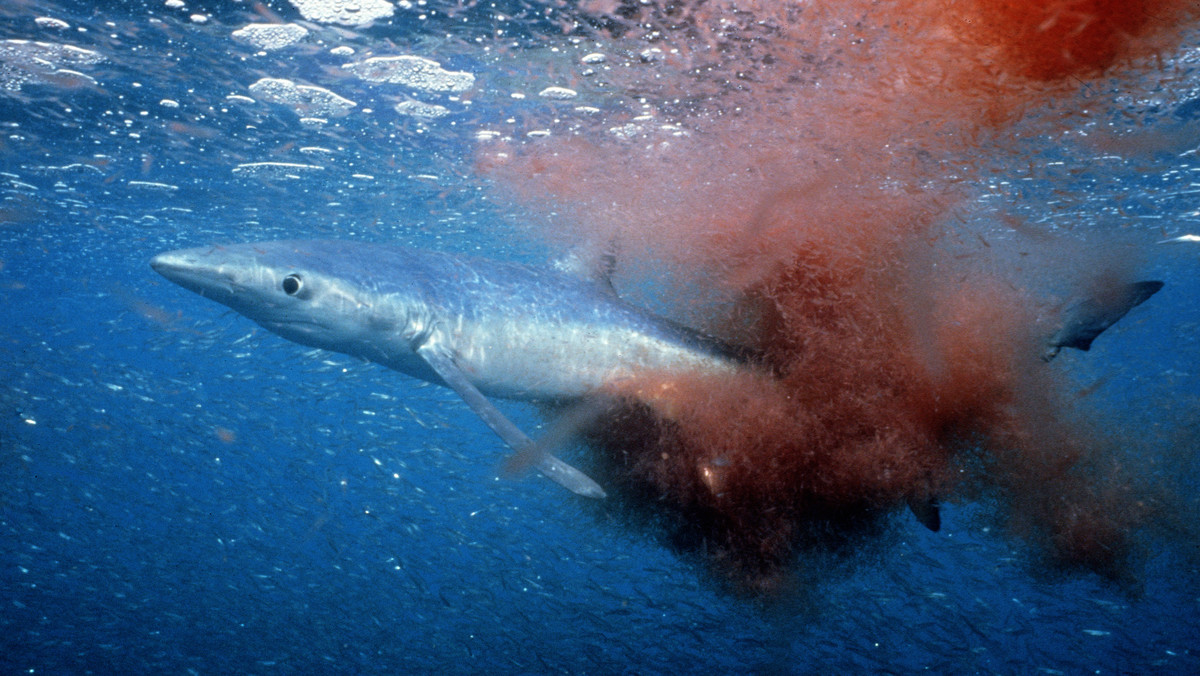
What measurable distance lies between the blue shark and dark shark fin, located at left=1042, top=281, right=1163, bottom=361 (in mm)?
2725

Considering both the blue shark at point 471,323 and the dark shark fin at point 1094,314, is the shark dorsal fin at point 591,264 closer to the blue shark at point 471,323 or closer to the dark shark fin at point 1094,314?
the blue shark at point 471,323

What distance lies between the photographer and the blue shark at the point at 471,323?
4.47 metres

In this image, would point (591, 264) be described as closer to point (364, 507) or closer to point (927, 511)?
point (927, 511)

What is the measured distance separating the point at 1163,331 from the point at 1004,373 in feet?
196

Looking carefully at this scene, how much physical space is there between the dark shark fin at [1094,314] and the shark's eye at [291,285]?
6.36 m

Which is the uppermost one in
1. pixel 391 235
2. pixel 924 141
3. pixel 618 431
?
pixel 924 141

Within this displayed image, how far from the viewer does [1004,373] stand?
18.0ft

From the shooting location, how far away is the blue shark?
4.47 meters

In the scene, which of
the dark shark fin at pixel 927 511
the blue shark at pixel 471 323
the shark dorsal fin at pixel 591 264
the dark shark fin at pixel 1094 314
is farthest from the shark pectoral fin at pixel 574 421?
the dark shark fin at pixel 1094 314

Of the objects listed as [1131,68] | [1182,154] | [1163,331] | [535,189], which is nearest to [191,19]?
[535,189]

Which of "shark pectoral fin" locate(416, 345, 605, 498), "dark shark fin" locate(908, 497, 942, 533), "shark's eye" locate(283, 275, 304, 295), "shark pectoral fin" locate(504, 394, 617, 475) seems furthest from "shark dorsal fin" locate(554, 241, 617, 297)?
"dark shark fin" locate(908, 497, 942, 533)

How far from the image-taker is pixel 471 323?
5.29 meters

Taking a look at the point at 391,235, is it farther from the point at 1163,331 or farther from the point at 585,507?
the point at 1163,331

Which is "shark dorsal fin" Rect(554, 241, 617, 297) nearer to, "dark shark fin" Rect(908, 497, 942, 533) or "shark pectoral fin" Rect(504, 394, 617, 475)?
"shark pectoral fin" Rect(504, 394, 617, 475)
